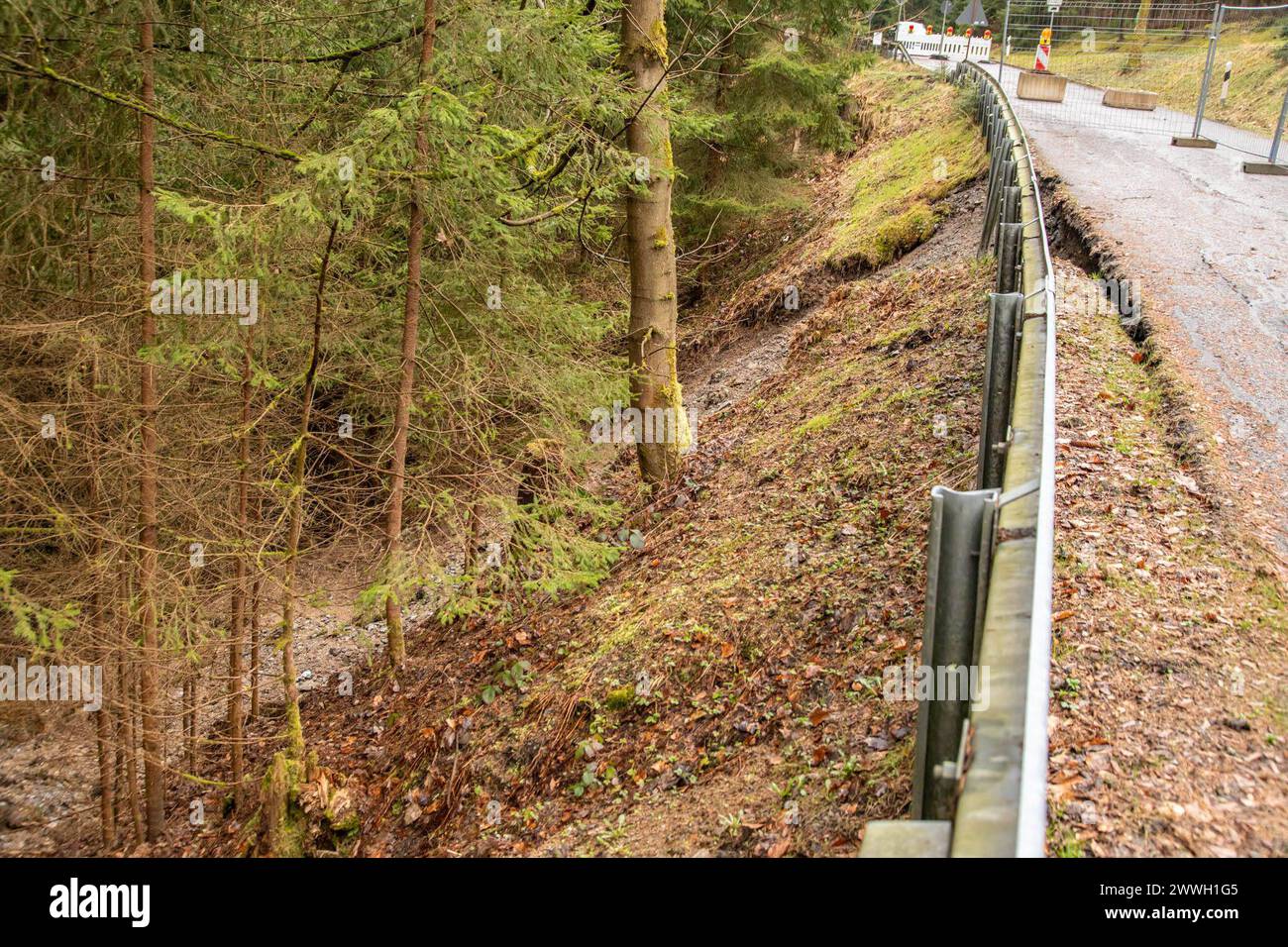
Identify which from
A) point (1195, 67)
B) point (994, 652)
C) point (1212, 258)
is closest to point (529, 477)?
point (994, 652)

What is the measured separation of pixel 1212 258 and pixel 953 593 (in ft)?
30.3

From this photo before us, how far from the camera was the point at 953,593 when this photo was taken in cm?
264

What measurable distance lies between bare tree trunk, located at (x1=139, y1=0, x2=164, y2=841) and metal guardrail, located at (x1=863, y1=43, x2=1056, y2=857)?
6.27 meters

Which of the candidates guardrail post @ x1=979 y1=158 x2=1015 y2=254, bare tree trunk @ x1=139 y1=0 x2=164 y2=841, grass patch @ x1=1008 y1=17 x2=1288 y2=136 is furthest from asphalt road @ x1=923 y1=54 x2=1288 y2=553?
bare tree trunk @ x1=139 y1=0 x2=164 y2=841

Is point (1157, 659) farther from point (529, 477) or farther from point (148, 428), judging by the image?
point (148, 428)

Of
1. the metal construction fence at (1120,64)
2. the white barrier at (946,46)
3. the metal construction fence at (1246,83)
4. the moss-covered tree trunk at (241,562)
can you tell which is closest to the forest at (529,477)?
the moss-covered tree trunk at (241,562)

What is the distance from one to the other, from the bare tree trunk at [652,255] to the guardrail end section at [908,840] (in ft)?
25.5

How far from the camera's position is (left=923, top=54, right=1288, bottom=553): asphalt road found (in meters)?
6.14

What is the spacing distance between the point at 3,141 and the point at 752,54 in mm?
13965

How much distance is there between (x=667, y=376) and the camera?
9984 millimetres

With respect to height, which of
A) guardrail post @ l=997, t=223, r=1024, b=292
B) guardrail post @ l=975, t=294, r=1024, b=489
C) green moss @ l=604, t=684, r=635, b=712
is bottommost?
green moss @ l=604, t=684, r=635, b=712

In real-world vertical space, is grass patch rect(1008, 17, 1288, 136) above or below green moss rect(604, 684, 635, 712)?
above

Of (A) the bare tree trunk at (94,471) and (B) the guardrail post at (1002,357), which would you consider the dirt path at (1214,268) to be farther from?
(A) the bare tree trunk at (94,471)

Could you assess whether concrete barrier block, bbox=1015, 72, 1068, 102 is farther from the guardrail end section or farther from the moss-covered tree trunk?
the guardrail end section
